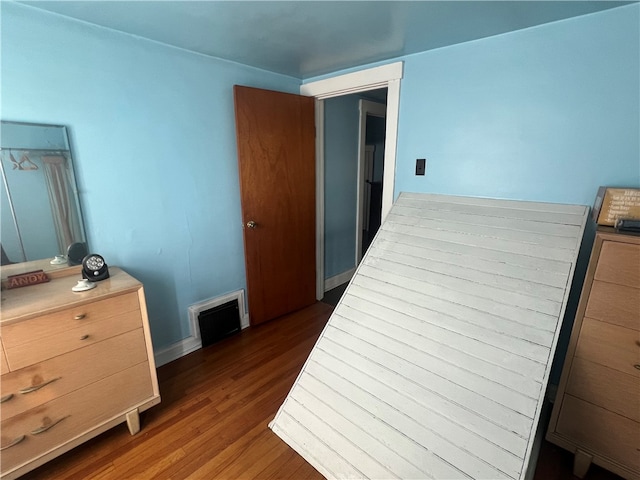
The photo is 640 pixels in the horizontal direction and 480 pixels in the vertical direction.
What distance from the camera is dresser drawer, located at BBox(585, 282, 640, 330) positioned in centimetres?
118

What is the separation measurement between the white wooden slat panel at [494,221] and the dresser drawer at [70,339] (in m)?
1.74

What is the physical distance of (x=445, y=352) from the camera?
137 cm

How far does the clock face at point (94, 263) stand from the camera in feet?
5.02

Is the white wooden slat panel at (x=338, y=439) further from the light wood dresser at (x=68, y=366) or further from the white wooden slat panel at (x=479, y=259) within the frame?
Answer: the white wooden slat panel at (x=479, y=259)

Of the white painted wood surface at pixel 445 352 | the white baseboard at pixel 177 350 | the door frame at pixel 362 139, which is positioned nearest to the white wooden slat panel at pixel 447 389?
the white painted wood surface at pixel 445 352

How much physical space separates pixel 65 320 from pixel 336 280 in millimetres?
2563

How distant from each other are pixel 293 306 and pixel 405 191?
1537mm

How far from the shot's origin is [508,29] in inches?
61.2

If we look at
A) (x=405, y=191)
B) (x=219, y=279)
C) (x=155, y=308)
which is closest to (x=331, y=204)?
(x=405, y=191)

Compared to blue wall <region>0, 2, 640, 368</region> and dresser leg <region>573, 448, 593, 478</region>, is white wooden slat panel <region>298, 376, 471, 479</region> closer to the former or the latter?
dresser leg <region>573, 448, 593, 478</region>

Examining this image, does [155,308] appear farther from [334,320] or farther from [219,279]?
[334,320]

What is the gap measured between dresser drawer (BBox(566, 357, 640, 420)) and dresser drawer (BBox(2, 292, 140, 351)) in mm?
2158

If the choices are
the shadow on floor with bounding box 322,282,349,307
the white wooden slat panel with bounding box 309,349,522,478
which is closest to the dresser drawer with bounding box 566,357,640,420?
the white wooden slat panel with bounding box 309,349,522,478

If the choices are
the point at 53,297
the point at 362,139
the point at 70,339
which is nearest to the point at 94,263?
the point at 53,297
